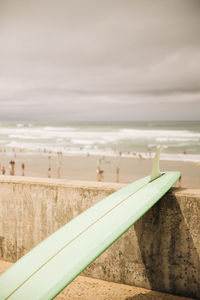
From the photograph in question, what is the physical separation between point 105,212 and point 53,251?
0.67 metres

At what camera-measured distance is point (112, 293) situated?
3.02m

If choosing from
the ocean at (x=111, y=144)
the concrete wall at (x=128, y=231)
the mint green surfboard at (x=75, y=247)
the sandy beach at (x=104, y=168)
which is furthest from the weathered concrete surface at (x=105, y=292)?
the ocean at (x=111, y=144)

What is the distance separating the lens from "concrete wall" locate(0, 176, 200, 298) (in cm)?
293

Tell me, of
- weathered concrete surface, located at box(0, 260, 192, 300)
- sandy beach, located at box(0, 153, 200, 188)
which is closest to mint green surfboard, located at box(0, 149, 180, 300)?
weathered concrete surface, located at box(0, 260, 192, 300)

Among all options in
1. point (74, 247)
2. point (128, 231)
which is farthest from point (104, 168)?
point (74, 247)

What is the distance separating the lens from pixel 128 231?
3150mm

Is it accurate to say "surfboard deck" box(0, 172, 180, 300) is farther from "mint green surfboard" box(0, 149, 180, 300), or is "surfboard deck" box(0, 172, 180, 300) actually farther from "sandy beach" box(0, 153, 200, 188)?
"sandy beach" box(0, 153, 200, 188)

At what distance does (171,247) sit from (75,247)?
1092mm

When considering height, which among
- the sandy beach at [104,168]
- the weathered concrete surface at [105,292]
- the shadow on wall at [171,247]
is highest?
the shadow on wall at [171,247]

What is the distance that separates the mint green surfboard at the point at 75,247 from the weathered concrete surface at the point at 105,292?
74cm

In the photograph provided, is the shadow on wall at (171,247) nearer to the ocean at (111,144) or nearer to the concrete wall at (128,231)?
the concrete wall at (128,231)

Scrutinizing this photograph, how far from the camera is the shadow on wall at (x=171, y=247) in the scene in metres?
2.91

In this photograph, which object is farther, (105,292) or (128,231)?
(128,231)

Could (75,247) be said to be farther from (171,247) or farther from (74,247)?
(171,247)
